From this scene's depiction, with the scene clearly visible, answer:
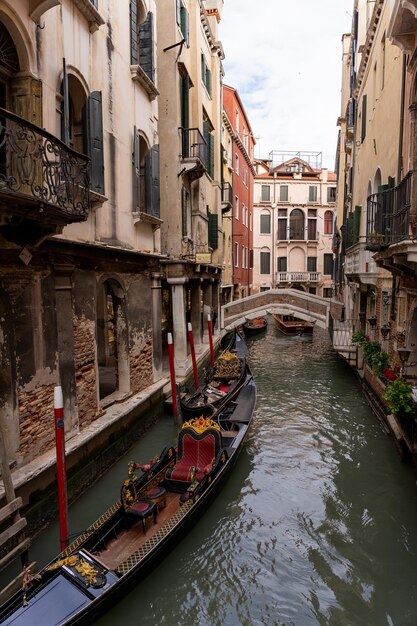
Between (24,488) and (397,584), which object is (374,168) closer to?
(397,584)

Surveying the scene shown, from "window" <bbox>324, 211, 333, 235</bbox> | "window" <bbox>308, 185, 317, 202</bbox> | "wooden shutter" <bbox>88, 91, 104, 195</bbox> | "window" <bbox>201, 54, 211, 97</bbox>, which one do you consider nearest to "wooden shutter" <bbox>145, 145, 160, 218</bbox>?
"wooden shutter" <bbox>88, 91, 104, 195</bbox>

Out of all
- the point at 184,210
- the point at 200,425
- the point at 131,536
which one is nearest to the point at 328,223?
the point at 184,210

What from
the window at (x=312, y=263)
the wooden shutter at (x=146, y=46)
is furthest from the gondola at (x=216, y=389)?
the window at (x=312, y=263)

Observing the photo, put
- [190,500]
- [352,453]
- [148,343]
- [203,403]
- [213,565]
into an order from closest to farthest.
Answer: [213,565] < [190,500] < [352,453] < [203,403] < [148,343]

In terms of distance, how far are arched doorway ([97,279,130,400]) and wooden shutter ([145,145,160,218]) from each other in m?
1.88

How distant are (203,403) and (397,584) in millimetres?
5143

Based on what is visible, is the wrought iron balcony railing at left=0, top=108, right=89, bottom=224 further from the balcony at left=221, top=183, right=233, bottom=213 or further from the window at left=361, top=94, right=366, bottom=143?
the balcony at left=221, top=183, right=233, bottom=213

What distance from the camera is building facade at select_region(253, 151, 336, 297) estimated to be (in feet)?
111

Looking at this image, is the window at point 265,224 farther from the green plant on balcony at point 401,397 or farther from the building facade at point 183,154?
the green plant on balcony at point 401,397

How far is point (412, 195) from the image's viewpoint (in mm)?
5992

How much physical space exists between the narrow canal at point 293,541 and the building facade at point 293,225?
25280 mm

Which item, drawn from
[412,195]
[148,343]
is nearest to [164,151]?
[148,343]

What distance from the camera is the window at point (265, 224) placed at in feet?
112

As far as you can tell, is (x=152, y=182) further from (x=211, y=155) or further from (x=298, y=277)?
(x=298, y=277)
